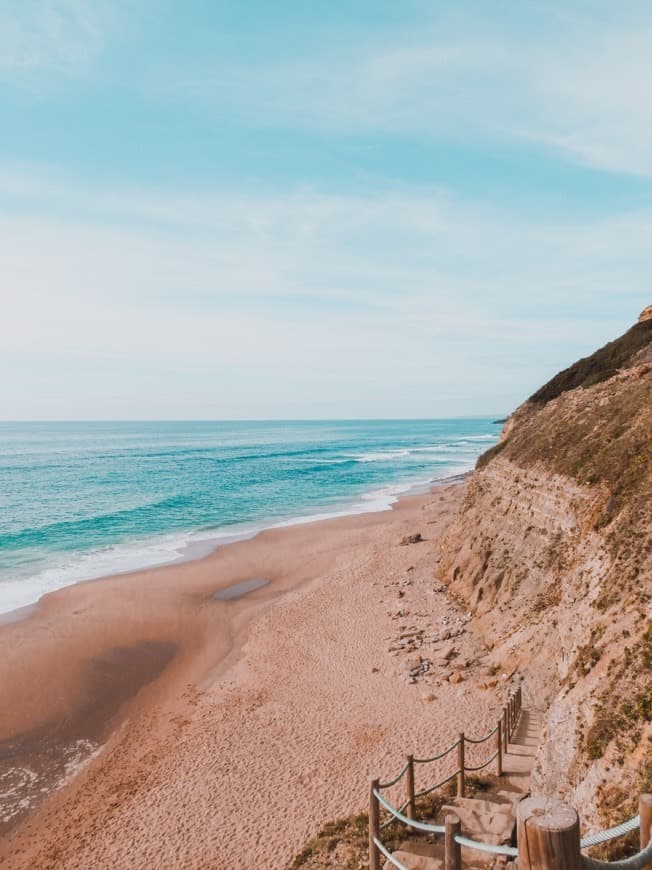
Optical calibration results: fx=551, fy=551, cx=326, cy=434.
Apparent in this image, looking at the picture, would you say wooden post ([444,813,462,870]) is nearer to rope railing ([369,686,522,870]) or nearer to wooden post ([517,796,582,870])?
rope railing ([369,686,522,870])

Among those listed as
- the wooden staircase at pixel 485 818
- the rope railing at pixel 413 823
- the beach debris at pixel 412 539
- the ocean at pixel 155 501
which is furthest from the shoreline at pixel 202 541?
the rope railing at pixel 413 823

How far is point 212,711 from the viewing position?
61.5 feet

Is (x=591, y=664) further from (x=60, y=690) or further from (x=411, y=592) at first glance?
(x=60, y=690)

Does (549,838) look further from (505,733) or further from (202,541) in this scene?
(202,541)

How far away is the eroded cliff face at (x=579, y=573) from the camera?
30.5ft

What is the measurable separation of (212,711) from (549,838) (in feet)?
56.3

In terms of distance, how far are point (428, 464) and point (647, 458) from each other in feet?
274

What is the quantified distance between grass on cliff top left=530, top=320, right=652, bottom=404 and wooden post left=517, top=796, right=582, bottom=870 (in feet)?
91.6

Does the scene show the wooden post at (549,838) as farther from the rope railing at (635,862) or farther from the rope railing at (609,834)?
the rope railing at (609,834)

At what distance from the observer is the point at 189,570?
114 ft

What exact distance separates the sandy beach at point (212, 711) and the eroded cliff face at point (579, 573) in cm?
215

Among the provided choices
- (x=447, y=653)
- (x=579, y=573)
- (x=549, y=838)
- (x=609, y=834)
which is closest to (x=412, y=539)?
(x=447, y=653)

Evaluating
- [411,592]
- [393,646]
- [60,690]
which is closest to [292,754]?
[393,646]

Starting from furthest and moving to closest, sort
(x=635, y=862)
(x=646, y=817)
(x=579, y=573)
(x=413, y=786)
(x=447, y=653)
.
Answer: (x=447, y=653) → (x=579, y=573) → (x=413, y=786) → (x=646, y=817) → (x=635, y=862)
